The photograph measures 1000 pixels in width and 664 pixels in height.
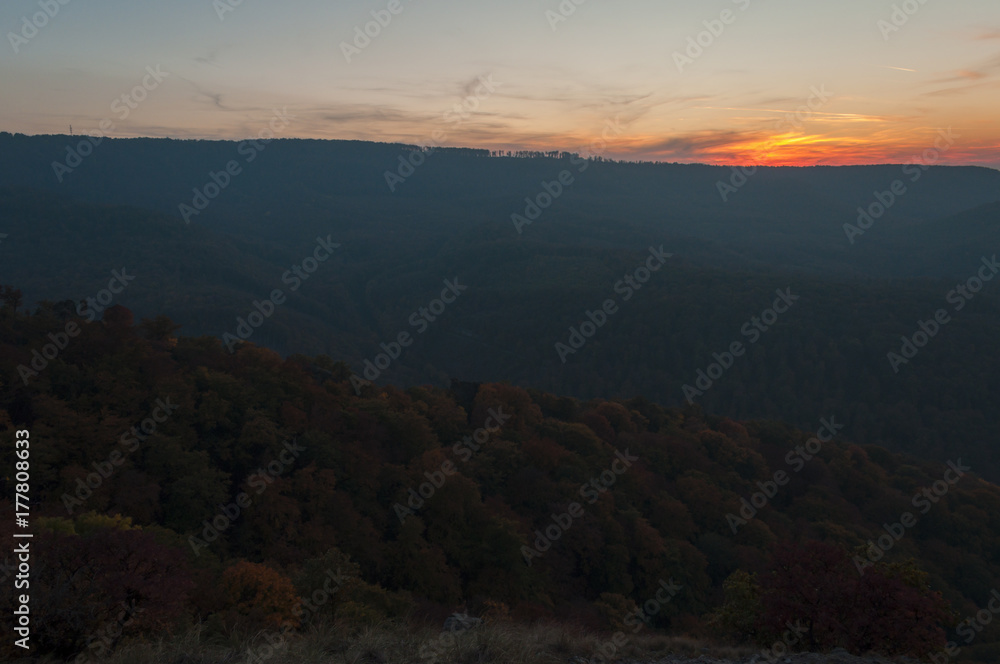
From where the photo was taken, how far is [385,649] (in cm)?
1041

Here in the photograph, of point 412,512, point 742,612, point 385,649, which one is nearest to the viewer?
point 385,649

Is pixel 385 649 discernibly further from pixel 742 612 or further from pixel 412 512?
pixel 412 512

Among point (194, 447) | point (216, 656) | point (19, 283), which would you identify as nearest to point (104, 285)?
point (19, 283)

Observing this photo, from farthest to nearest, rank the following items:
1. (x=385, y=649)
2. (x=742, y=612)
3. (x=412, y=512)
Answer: (x=412, y=512)
(x=742, y=612)
(x=385, y=649)

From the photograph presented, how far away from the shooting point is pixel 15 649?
31.1 ft

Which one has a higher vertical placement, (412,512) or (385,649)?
(412,512)

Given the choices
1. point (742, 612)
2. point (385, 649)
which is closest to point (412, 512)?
point (742, 612)

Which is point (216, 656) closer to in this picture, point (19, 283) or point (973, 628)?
point (973, 628)

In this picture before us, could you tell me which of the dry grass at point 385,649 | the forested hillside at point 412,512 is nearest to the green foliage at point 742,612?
the forested hillside at point 412,512

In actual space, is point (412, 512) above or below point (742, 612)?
above

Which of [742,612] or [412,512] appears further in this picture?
[412,512]

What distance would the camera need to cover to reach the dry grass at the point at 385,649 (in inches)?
372

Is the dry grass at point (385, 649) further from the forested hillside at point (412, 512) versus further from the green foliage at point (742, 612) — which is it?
the green foliage at point (742, 612)

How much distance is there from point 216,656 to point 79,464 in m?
21.9
